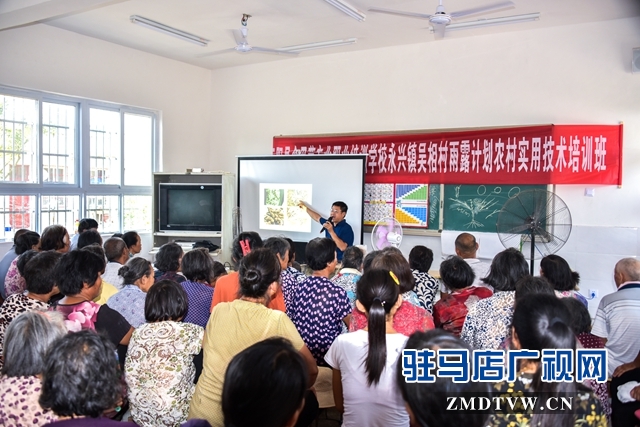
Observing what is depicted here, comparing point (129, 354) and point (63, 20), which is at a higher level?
point (63, 20)

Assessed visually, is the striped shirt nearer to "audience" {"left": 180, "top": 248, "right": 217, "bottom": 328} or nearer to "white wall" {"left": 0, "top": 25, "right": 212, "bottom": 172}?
"audience" {"left": 180, "top": 248, "right": 217, "bottom": 328}

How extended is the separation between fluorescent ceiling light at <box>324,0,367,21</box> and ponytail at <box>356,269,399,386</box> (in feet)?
10.7

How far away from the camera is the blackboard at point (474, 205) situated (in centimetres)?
573

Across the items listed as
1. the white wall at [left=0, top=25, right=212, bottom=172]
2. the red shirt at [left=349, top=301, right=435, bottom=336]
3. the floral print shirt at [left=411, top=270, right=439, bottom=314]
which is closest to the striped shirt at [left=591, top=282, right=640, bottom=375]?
the floral print shirt at [left=411, top=270, right=439, bottom=314]

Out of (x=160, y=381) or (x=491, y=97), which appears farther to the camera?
(x=491, y=97)

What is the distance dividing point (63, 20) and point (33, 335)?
16.3 ft

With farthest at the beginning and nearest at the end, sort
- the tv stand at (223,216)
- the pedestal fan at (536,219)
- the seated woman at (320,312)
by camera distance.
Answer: the tv stand at (223,216)
the pedestal fan at (536,219)
the seated woman at (320,312)

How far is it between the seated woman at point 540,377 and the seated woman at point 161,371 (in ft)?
4.18

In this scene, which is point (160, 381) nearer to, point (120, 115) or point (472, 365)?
point (472, 365)

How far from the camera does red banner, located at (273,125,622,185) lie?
519 centimetres

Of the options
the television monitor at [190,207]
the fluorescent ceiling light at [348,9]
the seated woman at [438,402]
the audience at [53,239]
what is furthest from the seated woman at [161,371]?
the television monitor at [190,207]

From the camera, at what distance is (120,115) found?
682 centimetres

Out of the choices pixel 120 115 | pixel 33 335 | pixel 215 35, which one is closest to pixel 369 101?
pixel 215 35

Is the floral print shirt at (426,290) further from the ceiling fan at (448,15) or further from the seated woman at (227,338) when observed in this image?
the ceiling fan at (448,15)
